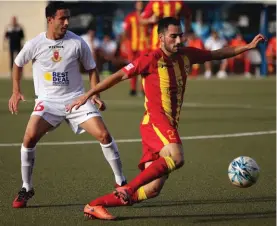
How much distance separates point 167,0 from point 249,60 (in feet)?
51.2

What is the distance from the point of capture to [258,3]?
35.8 m

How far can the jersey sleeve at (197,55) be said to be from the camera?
8.21 m

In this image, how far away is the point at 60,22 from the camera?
8812 mm

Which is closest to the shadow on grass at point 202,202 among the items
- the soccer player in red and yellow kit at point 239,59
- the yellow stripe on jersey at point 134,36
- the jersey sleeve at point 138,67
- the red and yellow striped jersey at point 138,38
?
the jersey sleeve at point 138,67

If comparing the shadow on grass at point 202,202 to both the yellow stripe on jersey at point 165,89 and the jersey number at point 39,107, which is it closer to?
the yellow stripe on jersey at point 165,89

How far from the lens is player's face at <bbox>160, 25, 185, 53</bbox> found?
7875 mm

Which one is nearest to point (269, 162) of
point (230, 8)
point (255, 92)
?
point (255, 92)

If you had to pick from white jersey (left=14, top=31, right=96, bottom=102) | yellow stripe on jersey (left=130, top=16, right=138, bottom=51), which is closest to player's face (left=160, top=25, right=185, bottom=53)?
white jersey (left=14, top=31, right=96, bottom=102)

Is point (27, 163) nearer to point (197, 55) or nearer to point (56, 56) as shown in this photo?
point (56, 56)

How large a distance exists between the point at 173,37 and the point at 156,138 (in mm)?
910

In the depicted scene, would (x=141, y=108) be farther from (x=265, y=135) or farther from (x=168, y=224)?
(x=168, y=224)

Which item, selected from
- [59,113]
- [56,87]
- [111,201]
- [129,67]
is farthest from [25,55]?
[111,201]

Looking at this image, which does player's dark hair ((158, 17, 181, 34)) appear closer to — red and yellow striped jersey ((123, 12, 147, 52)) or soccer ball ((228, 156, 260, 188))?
soccer ball ((228, 156, 260, 188))

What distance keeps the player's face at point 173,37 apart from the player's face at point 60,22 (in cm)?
131
